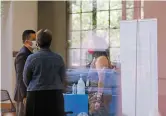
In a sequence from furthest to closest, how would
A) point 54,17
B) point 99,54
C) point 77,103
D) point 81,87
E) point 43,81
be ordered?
1. point 54,17
2. point 99,54
3. point 81,87
4. point 77,103
5. point 43,81

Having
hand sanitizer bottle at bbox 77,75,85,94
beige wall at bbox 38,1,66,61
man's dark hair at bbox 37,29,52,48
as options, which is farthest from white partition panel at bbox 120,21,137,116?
beige wall at bbox 38,1,66,61

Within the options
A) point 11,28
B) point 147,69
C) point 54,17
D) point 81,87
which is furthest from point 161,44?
point 11,28

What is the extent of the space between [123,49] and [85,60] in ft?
2.69

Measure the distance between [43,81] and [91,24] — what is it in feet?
7.22

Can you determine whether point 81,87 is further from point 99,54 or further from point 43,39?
point 43,39

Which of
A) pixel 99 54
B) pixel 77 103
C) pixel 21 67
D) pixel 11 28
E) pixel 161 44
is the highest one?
pixel 11 28

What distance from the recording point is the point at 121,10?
186 inches

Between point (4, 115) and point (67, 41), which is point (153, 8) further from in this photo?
point (4, 115)

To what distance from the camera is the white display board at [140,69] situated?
4148 mm

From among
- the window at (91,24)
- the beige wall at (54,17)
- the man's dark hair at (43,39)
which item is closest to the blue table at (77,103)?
the window at (91,24)

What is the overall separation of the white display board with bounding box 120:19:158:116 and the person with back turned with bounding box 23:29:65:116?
42.1 inches

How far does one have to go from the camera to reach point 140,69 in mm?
4199

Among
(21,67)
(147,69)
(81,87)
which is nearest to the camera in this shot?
(21,67)

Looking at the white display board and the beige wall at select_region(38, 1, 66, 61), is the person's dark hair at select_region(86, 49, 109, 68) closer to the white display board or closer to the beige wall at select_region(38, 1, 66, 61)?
the white display board
